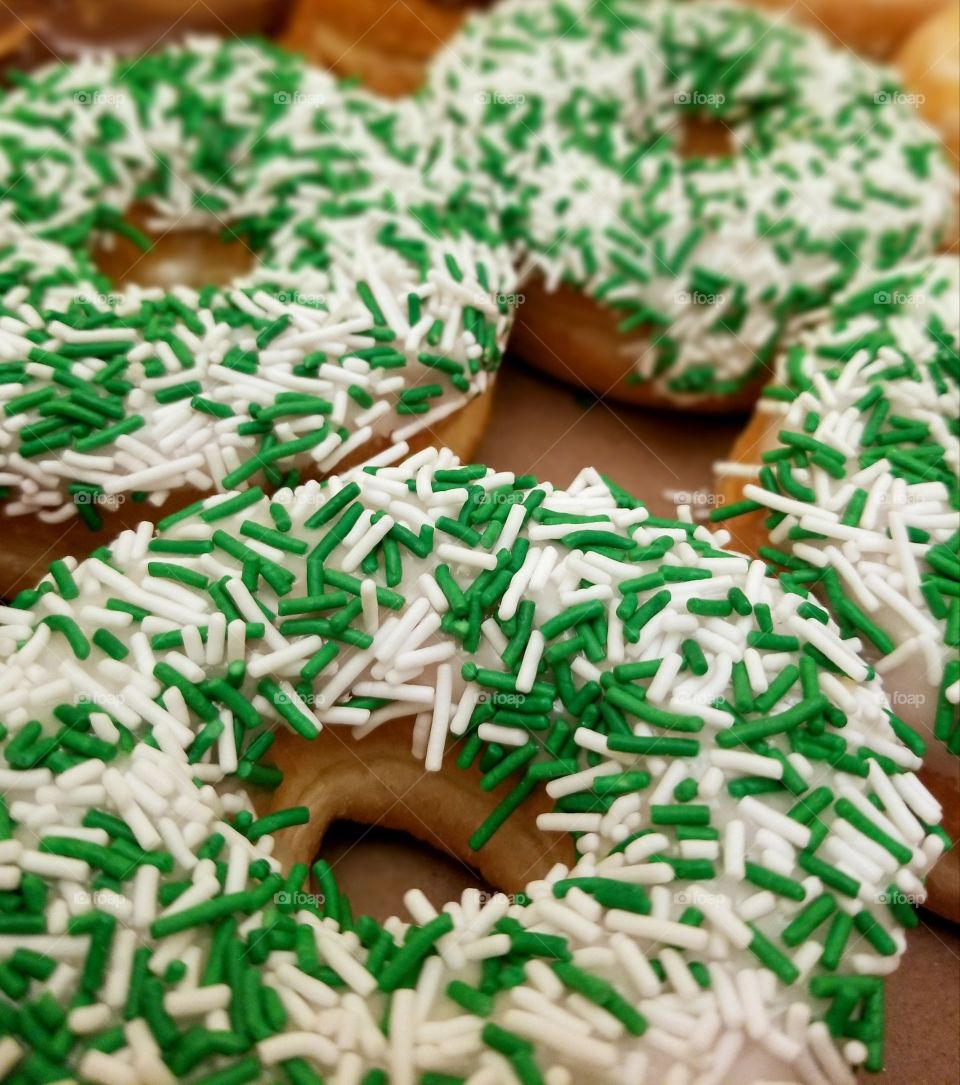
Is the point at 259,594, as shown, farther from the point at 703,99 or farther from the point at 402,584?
the point at 703,99

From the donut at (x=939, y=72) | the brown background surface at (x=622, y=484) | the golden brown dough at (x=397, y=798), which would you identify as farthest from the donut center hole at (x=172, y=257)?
the donut at (x=939, y=72)

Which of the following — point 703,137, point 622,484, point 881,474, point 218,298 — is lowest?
point 218,298

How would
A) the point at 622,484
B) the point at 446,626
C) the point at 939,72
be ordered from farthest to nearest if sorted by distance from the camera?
1. the point at 939,72
2. the point at 622,484
3. the point at 446,626

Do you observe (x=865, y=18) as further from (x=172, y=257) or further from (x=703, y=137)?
(x=172, y=257)

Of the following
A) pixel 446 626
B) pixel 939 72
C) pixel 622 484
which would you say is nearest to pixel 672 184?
pixel 622 484

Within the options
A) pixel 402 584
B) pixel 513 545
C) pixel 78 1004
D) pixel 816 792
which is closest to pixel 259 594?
pixel 402 584

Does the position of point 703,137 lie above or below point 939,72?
below
